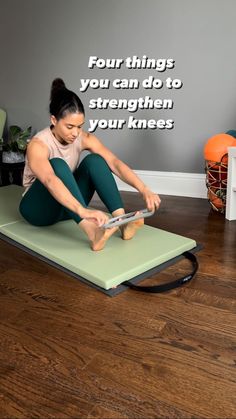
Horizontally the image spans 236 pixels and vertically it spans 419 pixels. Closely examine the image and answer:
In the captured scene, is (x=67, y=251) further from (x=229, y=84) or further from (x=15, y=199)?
(x=229, y=84)

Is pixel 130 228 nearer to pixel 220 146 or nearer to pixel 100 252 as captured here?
pixel 100 252

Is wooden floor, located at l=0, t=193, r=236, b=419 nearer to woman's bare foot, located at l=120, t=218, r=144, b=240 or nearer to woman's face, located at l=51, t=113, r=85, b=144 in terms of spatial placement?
woman's bare foot, located at l=120, t=218, r=144, b=240

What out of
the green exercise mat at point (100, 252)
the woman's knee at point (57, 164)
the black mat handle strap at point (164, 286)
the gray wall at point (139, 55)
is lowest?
the black mat handle strap at point (164, 286)

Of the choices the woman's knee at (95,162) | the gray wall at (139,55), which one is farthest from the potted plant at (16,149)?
the woman's knee at (95,162)

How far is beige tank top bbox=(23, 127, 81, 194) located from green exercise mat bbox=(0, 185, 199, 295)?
0.26m

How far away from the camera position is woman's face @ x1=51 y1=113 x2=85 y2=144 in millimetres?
1562

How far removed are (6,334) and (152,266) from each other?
609 mm

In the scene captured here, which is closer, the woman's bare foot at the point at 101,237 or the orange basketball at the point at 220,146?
the woman's bare foot at the point at 101,237

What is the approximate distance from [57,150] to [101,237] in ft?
1.47

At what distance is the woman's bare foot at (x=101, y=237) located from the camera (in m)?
1.53

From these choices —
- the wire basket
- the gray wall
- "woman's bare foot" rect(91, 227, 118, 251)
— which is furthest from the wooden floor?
the gray wall

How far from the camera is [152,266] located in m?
1.55

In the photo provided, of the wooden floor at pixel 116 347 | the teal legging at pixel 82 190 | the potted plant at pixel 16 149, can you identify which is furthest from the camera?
the potted plant at pixel 16 149

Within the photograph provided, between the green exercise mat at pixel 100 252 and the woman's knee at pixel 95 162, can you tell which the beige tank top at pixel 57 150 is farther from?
the green exercise mat at pixel 100 252
